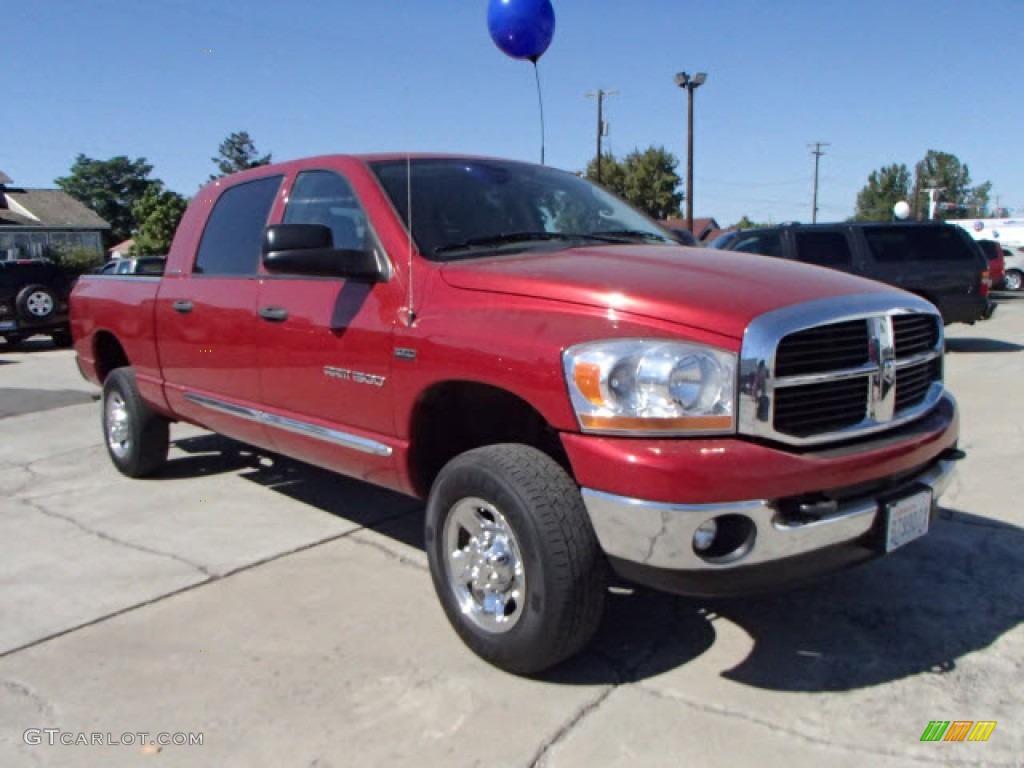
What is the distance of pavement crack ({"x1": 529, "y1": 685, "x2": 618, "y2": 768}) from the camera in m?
2.52

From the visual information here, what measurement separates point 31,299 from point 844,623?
14274mm

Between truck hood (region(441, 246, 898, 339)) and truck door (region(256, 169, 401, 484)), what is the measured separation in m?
0.48

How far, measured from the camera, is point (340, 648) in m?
3.25

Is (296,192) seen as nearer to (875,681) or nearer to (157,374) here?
(157,374)

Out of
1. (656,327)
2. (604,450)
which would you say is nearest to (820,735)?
(604,450)

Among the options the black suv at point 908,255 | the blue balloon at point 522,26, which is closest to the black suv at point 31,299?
the black suv at point 908,255

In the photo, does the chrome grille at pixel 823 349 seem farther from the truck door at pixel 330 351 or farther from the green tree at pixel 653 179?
the green tree at pixel 653 179

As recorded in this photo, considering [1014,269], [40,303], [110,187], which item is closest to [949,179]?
[1014,269]

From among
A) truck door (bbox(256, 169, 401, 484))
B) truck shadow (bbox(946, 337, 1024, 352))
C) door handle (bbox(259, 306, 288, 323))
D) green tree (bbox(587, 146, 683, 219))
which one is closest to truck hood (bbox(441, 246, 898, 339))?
truck door (bbox(256, 169, 401, 484))

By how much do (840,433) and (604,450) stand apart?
775 millimetres

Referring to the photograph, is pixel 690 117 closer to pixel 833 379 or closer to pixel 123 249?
pixel 833 379

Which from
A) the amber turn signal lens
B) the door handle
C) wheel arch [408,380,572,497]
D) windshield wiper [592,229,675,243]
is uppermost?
windshield wiper [592,229,675,243]

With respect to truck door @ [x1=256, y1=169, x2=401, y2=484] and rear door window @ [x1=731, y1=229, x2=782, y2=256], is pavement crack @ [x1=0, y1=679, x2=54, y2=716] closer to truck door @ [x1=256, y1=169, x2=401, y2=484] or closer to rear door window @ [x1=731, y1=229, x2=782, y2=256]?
truck door @ [x1=256, y1=169, x2=401, y2=484]

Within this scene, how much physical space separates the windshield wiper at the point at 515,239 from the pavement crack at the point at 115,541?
1.90 metres
